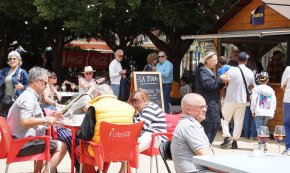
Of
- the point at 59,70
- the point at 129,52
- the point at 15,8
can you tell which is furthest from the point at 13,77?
the point at 129,52

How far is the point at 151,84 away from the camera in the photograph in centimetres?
1241

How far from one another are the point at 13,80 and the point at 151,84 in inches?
166

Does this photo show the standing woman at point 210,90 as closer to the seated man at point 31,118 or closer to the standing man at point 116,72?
the seated man at point 31,118

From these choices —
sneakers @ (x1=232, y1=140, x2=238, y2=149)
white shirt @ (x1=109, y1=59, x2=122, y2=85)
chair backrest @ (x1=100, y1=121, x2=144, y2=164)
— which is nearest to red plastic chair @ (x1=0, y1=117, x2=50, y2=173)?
chair backrest @ (x1=100, y1=121, x2=144, y2=164)

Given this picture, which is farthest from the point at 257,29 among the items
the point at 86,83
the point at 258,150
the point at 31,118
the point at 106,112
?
the point at 258,150

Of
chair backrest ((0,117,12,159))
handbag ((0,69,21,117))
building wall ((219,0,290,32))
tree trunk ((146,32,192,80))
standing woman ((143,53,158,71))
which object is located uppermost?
building wall ((219,0,290,32))

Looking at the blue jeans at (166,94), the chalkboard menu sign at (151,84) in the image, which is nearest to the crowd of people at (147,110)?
the chalkboard menu sign at (151,84)

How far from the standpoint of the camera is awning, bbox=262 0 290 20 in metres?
11.6

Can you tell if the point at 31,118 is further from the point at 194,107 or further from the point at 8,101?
the point at 8,101

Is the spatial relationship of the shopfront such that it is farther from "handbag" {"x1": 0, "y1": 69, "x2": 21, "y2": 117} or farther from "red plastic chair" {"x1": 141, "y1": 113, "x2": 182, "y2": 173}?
"handbag" {"x1": 0, "y1": 69, "x2": 21, "y2": 117}

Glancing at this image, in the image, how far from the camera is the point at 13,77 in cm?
883

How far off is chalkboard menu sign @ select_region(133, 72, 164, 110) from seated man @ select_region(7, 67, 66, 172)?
6037 mm

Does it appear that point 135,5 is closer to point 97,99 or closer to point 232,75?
point 232,75

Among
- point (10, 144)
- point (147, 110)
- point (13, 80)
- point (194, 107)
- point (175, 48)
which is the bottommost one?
point (10, 144)
